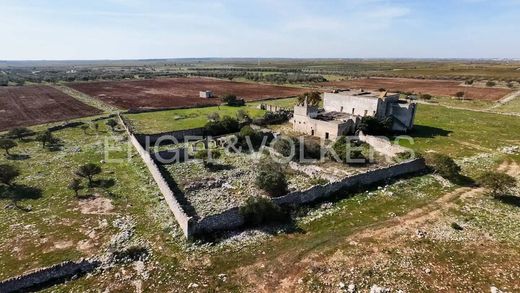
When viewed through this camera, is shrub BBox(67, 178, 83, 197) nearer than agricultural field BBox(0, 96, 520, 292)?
No

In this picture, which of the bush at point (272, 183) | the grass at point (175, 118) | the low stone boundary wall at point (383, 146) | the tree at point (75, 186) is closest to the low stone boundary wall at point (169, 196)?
the tree at point (75, 186)

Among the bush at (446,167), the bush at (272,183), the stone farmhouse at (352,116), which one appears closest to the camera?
the bush at (272,183)

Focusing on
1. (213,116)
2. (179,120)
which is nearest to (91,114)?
(179,120)

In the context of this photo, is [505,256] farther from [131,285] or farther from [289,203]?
[131,285]

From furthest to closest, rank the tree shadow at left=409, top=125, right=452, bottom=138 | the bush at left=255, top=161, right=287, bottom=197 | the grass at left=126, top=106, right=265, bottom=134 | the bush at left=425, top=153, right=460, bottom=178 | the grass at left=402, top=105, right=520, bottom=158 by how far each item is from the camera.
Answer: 1. the grass at left=126, top=106, right=265, bottom=134
2. the tree shadow at left=409, top=125, right=452, bottom=138
3. the grass at left=402, top=105, right=520, bottom=158
4. the bush at left=425, top=153, right=460, bottom=178
5. the bush at left=255, top=161, right=287, bottom=197

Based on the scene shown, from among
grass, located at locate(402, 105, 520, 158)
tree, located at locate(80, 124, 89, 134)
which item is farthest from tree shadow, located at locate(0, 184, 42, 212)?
grass, located at locate(402, 105, 520, 158)

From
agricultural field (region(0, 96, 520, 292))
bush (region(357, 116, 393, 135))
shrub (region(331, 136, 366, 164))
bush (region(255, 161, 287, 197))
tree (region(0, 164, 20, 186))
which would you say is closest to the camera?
agricultural field (region(0, 96, 520, 292))

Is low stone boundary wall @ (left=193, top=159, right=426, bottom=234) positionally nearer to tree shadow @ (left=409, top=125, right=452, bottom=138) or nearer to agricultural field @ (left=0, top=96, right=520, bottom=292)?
agricultural field @ (left=0, top=96, right=520, bottom=292)

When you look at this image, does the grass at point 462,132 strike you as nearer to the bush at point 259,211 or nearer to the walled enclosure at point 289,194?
the walled enclosure at point 289,194
